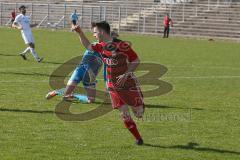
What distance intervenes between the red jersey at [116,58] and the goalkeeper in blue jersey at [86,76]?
166 inches

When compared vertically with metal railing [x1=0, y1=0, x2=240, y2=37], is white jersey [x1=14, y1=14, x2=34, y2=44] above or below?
above

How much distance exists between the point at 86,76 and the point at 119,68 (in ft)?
15.2

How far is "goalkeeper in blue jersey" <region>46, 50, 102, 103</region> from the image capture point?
1419 centimetres

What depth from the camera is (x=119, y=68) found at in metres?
9.88

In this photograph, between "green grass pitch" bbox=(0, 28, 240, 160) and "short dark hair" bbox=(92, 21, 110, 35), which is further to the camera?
"short dark hair" bbox=(92, 21, 110, 35)

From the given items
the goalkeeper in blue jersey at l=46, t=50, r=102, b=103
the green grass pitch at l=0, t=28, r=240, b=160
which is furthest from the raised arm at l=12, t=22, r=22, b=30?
the goalkeeper in blue jersey at l=46, t=50, r=102, b=103

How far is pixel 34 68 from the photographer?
882 inches

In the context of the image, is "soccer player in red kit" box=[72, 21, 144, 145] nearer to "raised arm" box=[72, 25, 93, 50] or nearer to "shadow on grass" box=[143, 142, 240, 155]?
"raised arm" box=[72, 25, 93, 50]

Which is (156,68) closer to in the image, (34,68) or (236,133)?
(34,68)

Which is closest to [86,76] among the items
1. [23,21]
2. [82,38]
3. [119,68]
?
[119,68]

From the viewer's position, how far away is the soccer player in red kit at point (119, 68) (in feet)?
31.6

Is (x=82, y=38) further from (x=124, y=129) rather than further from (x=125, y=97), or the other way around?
(x=124, y=129)

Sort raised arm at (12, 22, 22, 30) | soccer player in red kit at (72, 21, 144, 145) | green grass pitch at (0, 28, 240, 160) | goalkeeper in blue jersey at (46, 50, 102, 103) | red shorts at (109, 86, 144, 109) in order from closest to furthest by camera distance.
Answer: green grass pitch at (0, 28, 240, 160) → soccer player in red kit at (72, 21, 144, 145) → red shorts at (109, 86, 144, 109) → goalkeeper in blue jersey at (46, 50, 102, 103) → raised arm at (12, 22, 22, 30)

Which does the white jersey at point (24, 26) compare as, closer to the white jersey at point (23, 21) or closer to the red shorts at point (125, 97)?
the white jersey at point (23, 21)
